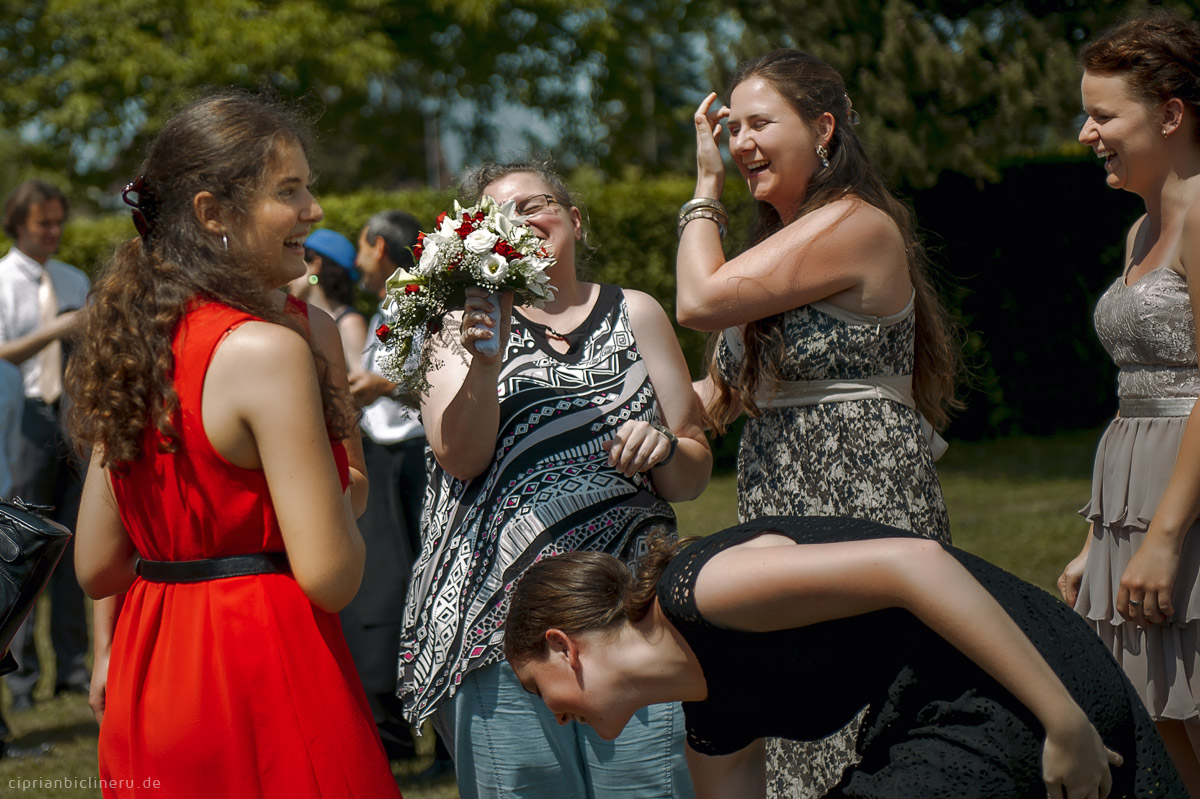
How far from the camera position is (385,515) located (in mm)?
5473

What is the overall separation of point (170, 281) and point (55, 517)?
5.03 metres

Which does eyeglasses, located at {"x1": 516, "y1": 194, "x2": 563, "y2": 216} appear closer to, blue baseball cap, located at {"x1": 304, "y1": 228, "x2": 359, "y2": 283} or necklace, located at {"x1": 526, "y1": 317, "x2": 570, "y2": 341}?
necklace, located at {"x1": 526, "y1": 317, "x2": 570, "y2": 341}

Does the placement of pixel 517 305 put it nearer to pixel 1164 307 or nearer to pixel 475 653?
pixel 475 653

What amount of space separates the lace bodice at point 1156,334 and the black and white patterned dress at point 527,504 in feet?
3.90

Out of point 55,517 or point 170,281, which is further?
point 55,517

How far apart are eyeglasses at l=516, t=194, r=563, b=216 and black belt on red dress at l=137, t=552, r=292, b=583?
49.8 inches

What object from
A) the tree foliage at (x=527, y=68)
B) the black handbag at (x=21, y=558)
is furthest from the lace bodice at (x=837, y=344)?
the tree foliage at (x=527, y=68)

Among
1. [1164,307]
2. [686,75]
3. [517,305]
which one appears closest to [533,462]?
[517,305]

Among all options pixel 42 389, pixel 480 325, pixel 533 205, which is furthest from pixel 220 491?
pixel 42 389

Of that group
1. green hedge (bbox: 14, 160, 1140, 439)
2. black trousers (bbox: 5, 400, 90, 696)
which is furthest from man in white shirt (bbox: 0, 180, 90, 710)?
green hedge (bbox: 14, 160, 1140, 439)

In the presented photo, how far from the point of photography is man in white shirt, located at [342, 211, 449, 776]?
5301mm

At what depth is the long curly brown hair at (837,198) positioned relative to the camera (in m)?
2.95

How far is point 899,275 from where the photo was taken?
288 centimetres

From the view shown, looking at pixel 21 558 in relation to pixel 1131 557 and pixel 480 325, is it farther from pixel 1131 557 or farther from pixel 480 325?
pixel 1131 557
